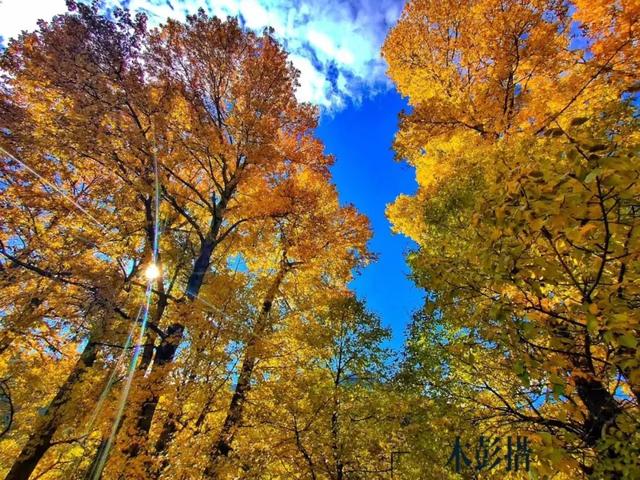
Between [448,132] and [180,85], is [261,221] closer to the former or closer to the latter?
[180,85]

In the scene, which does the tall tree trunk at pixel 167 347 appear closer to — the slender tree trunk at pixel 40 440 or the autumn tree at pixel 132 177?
the autumn tree at pixel 132 177

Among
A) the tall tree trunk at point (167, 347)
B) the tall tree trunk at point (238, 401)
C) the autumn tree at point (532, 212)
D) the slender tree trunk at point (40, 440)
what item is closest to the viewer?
the autumn tree at point (532, 212)

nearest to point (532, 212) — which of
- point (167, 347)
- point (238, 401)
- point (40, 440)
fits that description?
point (167, 347)

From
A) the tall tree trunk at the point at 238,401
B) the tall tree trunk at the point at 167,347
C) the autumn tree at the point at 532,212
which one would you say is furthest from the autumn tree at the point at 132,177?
the autumn tree at the point at 532,212

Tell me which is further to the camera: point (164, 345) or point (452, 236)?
point (164, 345)

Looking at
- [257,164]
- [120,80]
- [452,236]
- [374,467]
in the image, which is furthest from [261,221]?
[374,467]

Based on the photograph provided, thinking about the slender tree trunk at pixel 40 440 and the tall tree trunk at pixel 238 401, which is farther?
the slender tree trunk at pixel 40 440

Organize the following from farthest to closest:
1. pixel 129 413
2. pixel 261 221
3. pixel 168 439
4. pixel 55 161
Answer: pixel 261 221, pixel 55 161, pixel 168 439, pixel 129 413

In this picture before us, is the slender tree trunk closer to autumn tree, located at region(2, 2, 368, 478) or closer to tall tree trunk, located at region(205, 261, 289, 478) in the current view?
autumn tree, located at region(2, 2, 368, 478)

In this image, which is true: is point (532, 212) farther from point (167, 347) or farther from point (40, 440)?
point (40, 440)

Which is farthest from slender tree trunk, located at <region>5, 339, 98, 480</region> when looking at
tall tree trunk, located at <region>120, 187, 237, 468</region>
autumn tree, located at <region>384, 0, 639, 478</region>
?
autumn tree, located at <region>384, 0, 639, 478</region>

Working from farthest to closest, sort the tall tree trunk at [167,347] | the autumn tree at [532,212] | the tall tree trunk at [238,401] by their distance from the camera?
the tall tree trunk at [238,401] → the tall tree trunk at [167,347] → the autumn tree at [532,212]

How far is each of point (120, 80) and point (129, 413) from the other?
19.7 ft

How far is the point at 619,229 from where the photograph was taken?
1.64m
